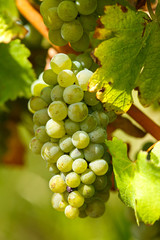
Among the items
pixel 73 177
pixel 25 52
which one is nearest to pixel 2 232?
pixel 25 52

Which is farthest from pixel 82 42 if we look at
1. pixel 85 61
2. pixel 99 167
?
pixel 99 167

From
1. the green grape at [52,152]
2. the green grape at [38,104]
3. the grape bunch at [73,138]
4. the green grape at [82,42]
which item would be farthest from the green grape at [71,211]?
the green grape at [82,42]

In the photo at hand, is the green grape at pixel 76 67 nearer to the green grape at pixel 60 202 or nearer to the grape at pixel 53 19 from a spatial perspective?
the grape at pixel 53 19

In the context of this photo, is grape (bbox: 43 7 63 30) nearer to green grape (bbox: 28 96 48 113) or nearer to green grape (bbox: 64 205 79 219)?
green grape (bbox: 28 96 48 113)

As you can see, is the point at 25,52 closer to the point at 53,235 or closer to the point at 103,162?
the point at 103,162

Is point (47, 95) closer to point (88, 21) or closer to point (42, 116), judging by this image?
point (42, 116)

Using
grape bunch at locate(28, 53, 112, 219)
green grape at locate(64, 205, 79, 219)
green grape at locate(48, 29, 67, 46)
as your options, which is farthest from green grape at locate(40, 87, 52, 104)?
green grape at locate(64, 205, 79, 219)
